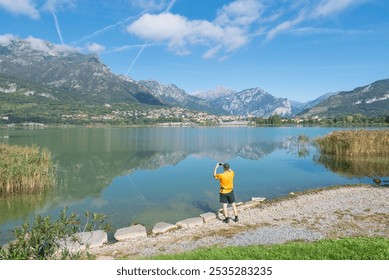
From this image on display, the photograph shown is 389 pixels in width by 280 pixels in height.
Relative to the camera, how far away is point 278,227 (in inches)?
474

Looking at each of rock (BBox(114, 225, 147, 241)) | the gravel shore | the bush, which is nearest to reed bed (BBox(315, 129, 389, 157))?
the gravel shore

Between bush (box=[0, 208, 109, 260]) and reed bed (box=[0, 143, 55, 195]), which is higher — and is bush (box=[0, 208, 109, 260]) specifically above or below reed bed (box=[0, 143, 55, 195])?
above

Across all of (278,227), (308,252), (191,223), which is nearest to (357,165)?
(278,227)

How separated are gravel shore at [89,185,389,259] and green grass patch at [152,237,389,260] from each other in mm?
1437

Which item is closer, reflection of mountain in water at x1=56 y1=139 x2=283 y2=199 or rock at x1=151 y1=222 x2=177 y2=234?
rock at x1=151 y1=222 x2=177 y2=234

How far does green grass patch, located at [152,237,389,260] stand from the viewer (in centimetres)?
771

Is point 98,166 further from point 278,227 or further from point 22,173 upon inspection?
point 278,227

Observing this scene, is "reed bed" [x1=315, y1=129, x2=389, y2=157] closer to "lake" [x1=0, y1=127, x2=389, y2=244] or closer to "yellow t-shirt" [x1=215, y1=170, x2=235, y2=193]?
"lake" [x1=0, y1=127, x2=389, y2=244]

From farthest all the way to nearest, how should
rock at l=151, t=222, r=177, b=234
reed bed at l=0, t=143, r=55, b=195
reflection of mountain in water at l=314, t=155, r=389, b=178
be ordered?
1. reflection of mountain in water at l=314, t=155, r=389, b=178
2. reed bed at l=0, t=143, r=55, b=195
3. rock at l=151, t=222, r=177, b=234

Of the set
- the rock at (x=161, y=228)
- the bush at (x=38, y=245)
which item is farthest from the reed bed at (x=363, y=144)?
the bush at (x=38, y=245)

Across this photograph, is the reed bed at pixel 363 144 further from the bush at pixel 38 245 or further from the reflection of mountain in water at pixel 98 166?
the bush at pixel 38 245

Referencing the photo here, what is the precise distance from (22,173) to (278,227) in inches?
699

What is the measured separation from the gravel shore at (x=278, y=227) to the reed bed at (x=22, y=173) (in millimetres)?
13037

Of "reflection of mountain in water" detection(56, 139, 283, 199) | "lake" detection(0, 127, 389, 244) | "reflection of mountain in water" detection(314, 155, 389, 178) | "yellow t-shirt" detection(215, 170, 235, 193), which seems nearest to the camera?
"yellow t-shirt" detection(215, 170, 235, 193)
